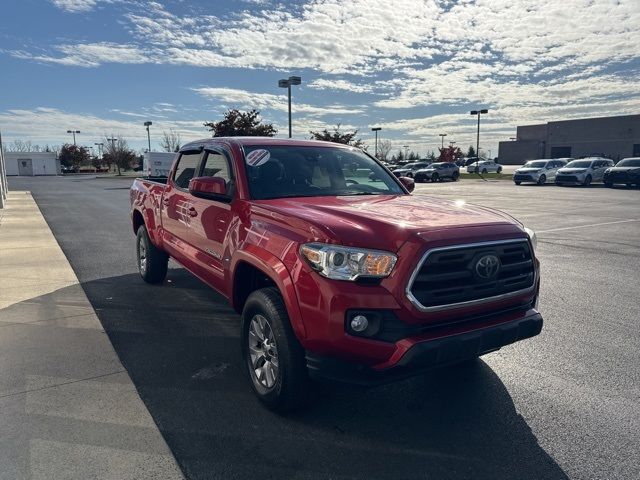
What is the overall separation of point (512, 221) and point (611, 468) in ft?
5.24

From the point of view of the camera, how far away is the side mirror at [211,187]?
145 inches

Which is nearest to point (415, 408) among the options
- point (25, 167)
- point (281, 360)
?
point (281, 360)

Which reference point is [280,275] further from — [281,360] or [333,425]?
[333,425]

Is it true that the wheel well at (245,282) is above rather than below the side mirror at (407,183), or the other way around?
below

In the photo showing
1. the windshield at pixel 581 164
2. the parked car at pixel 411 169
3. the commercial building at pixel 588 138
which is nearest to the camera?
the windshield at pixel 581 164

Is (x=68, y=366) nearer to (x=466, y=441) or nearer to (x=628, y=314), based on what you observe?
(x=466, y=441)

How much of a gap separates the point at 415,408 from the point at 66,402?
8.06 ft

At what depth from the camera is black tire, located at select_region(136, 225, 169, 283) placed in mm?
6336

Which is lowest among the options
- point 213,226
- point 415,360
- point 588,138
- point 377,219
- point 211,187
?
point 415,360

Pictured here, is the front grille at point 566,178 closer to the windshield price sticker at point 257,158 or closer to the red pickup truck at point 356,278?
the red pickup truck at point 356,278

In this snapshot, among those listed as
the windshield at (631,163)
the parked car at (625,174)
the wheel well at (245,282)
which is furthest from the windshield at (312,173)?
the windshield at (631,163)

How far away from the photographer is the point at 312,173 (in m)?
4.33

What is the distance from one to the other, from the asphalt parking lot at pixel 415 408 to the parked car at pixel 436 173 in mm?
35505

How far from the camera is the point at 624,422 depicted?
10.2 feet
